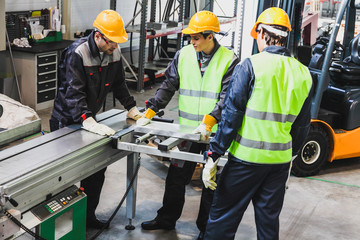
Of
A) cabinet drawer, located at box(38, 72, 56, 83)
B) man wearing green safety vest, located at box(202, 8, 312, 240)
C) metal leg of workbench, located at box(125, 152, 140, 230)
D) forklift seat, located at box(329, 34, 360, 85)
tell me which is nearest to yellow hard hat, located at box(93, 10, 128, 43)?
metal leg of workbench, located at box(125, 152, 140, 230)

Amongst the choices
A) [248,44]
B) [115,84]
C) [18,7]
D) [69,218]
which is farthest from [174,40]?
[69,218]

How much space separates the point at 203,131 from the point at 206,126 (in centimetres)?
7

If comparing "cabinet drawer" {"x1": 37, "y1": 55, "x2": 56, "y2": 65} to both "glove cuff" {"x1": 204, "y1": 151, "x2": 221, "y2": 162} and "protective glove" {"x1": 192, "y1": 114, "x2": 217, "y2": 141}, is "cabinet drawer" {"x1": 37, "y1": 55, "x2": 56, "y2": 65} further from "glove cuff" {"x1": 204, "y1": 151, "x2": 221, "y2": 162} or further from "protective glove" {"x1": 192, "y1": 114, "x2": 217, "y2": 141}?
"glove cuff" {"x1": 204, "y1": 151, "x2": 221, "y2": 162}

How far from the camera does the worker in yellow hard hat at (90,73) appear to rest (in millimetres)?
4078

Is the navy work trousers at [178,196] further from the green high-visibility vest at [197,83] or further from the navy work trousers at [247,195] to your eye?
the navy work trousers at [247,195]

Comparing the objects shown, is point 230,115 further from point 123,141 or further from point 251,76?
point 123,141

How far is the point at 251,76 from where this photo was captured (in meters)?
3.27

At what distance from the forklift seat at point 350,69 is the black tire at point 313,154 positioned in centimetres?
75

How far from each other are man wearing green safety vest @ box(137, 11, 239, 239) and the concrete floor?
627mm

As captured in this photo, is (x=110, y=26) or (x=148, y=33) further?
(x=148, y=33)

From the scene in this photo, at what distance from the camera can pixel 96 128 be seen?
3.99m

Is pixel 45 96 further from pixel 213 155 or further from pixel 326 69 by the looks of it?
pixel 213 155

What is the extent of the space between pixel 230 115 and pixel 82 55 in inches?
57.3

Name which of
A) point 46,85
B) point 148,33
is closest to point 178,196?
point 46,85
